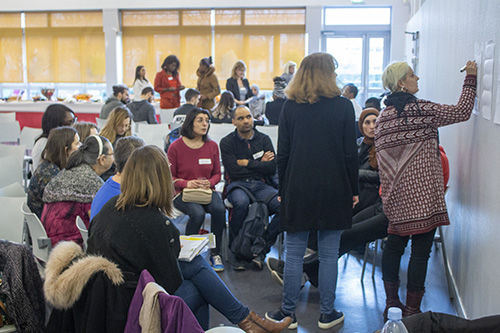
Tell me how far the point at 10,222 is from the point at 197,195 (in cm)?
156

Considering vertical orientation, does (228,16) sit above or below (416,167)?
above

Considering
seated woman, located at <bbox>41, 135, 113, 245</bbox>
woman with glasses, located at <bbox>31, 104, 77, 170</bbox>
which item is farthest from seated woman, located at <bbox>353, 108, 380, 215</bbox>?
woman with glasses, located at <bbox>31, 104, 77, 170</bbox>

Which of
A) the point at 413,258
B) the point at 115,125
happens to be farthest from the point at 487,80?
the point at 115,125

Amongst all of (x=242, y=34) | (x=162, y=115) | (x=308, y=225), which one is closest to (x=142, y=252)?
(x=308, y=225)

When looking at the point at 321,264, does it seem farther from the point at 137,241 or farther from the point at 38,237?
the point at 38,237

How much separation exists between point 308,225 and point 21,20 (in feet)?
39.7

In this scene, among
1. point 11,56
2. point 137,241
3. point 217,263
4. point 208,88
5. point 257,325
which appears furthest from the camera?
point 11,56

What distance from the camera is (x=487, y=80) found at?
2527mm

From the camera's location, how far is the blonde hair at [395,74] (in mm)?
2971

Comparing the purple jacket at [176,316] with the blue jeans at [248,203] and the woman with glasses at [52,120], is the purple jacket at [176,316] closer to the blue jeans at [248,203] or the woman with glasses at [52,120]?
the blue jeans at [248,203]

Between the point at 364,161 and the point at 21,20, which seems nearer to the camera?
the point at 364,161

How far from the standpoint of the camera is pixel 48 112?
472 centimetres

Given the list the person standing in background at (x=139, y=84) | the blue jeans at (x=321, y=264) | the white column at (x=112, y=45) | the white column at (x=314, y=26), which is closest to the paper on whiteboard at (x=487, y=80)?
the blue jeans at (x=321, y=264)

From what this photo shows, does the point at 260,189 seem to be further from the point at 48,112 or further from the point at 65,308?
the point at 65,308
